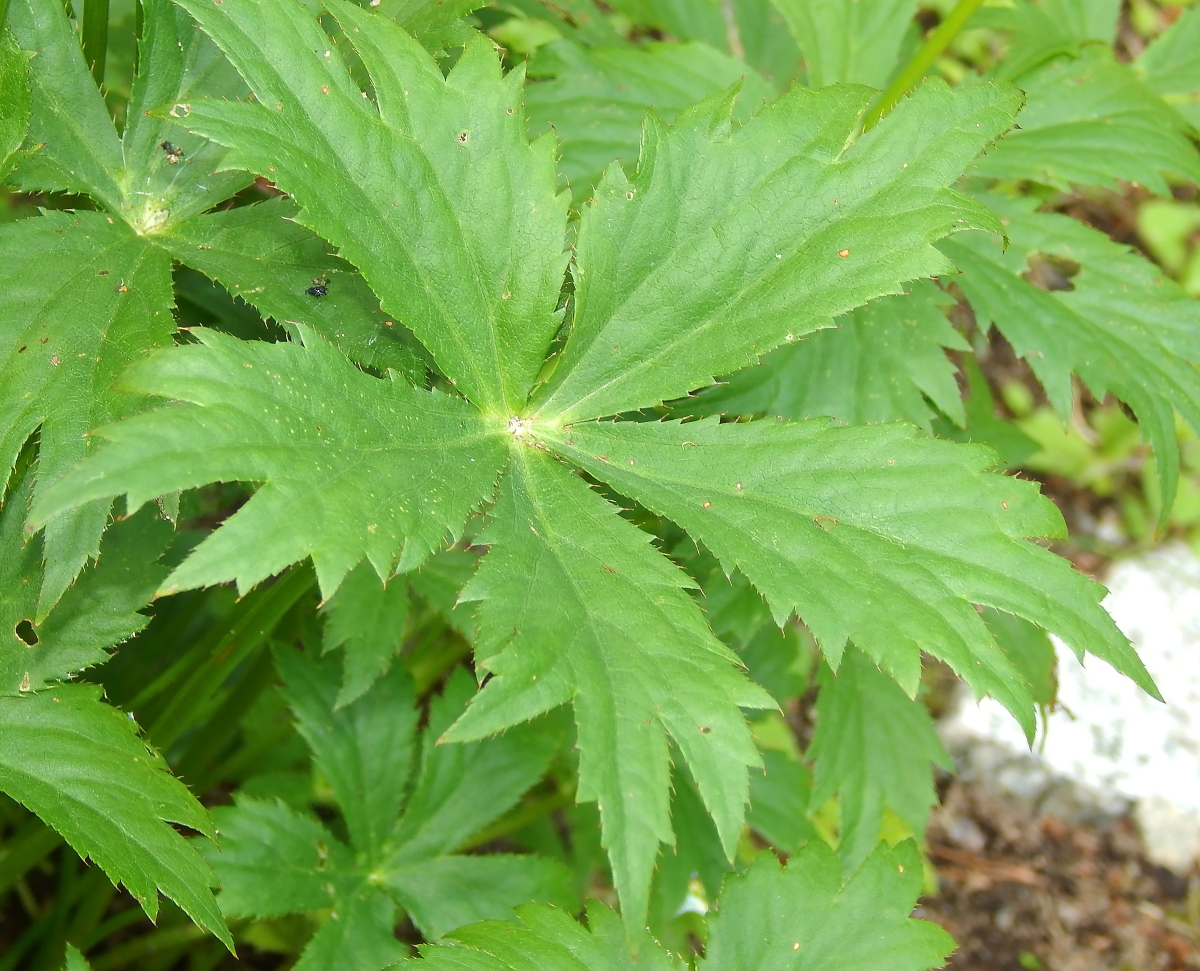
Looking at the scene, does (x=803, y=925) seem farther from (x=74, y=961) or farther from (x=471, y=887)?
(x=74, y=961)

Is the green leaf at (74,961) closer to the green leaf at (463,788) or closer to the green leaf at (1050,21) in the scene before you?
the green leaf at (463,788)

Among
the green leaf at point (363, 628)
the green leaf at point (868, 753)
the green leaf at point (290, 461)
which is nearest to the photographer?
the green leaf at point (290, 461)

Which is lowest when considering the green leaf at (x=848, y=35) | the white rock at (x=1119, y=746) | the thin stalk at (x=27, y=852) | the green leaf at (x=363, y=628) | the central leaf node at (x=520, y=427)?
the white rock at (x=1119, y=746)

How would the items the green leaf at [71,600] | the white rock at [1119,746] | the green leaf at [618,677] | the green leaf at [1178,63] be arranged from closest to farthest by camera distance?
the green leaf at [618,677] → the green leaf at [71,600] → the green leaf at [1178,63] → the white rock at [1119,746]

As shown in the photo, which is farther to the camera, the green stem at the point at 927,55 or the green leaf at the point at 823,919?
the green stem at the point at 927,55

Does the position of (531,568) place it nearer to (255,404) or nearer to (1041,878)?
(255,404)

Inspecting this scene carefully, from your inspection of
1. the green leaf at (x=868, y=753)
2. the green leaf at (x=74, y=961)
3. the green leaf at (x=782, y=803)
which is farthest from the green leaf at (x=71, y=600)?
the green leaf at (x=782, y=803)
